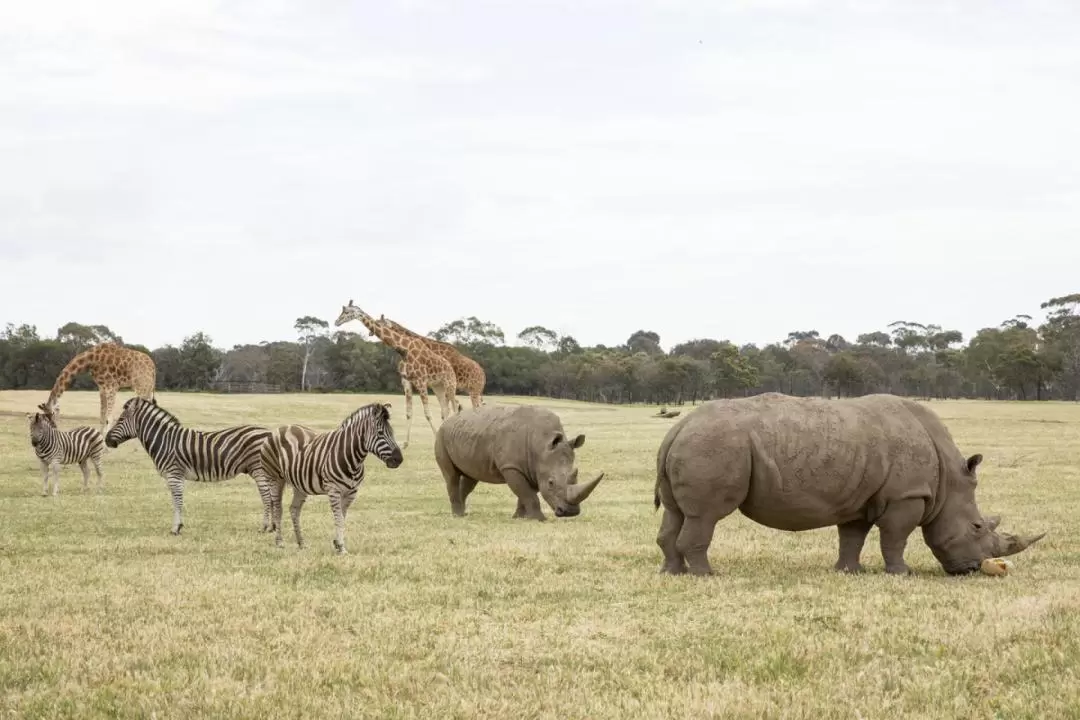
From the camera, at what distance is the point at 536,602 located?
Result: 1041cm

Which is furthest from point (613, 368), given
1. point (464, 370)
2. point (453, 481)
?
point (453, 481)

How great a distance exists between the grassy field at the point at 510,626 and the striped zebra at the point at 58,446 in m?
4.89

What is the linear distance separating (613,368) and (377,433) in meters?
85.0

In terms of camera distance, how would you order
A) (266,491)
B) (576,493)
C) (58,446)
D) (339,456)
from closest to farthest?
1. (339,456)
2. (266,491)
3. (576,493)
4. (58,446)

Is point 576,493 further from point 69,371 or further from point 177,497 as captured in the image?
point 69,371

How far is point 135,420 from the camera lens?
1695 centimetres

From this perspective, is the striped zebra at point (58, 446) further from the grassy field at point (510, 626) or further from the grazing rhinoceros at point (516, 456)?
the grazing rhinoceros at point (516, 456)

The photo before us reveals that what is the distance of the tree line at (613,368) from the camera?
90.6 metres

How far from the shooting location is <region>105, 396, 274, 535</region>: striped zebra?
53.3 ft

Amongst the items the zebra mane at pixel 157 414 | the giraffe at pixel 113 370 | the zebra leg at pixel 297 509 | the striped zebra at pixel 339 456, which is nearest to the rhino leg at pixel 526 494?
the zebra leg at pixel 297 509

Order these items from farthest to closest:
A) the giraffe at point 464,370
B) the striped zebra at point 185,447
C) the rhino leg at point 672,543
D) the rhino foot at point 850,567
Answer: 1. the giraffe at point 464,370
2. the striped zebra at point 185,447
3. the rhino foot at point 850,567
4. the rhino leg at point 672,543

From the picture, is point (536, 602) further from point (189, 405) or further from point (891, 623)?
point (189, 405)

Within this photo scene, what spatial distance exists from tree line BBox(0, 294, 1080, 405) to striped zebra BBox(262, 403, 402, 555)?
7256cm

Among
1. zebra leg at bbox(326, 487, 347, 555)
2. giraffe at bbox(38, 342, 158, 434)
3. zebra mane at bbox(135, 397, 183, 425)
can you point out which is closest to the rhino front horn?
zebra leg at bbox(326, 487, 347, 555)
